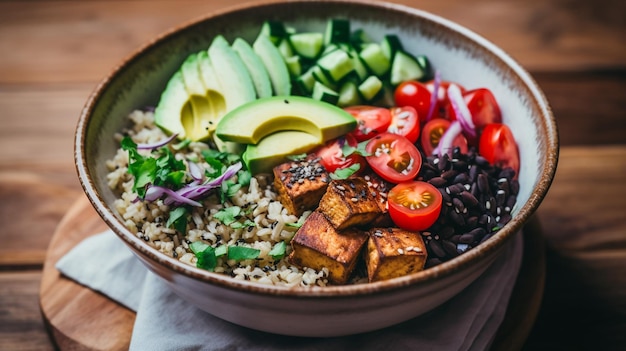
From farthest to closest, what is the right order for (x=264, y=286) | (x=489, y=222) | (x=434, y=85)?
1. (x=434, y=85)
2. (x=489, y=222)
3. (x=264, y=286)

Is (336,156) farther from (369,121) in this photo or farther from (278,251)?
(278,251)

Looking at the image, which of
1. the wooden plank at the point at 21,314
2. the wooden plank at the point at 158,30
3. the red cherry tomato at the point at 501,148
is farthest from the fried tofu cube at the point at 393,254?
the wooden plank at the point at 158,30

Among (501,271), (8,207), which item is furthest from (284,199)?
(8,207)

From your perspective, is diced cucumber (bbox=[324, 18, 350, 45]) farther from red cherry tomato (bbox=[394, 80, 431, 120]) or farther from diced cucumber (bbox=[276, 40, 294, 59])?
red cherry tomato (bbox=[394, 80, 431, 120])

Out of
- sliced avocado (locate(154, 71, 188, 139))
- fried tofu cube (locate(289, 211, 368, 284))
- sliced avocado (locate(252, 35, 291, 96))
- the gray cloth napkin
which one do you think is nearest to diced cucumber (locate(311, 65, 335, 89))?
sliced avocado (locate(252, 35, 291, 96))

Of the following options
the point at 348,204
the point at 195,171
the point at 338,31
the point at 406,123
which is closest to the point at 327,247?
the point at 348,204

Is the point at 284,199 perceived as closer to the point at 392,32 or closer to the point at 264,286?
the point at 264,286

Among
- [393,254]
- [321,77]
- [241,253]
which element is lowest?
[241,253]
